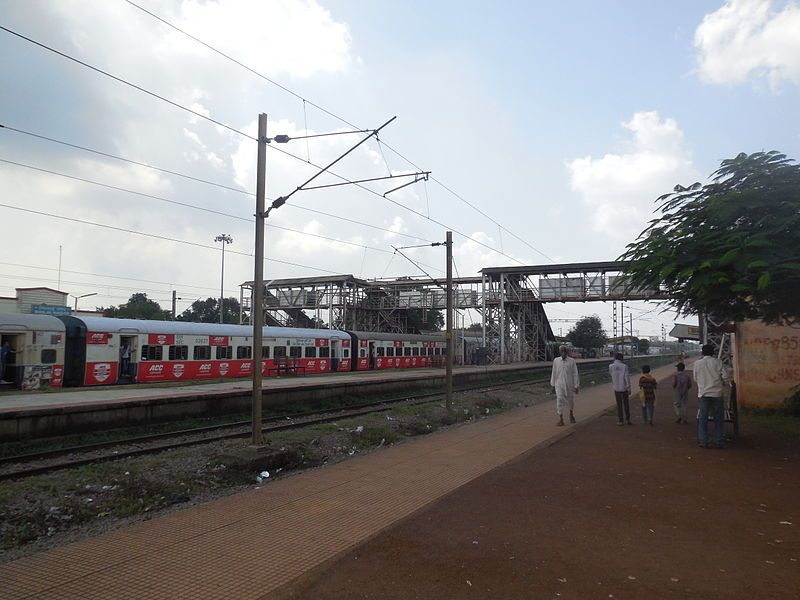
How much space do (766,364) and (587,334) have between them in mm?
70806

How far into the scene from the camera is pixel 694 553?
4742 mm

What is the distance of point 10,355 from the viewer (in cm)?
1919

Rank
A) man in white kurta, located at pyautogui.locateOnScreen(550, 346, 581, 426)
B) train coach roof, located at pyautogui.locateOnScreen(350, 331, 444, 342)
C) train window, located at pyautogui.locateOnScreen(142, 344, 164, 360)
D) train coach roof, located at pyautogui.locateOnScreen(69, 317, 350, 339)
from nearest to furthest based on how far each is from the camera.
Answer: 1. man in white kurta, located at pyautogui.locateOnScreen(550, 346, 581, 426)
2. train coach roof, located at pyautogui.locateOnScreen(69, 317, 350, 339)
3. train window, located at pyautogui.locateOnScreen(142, 344, 164, 360)
4. train coach roof, located at pyautogui.locateOnScreen(350, 331, 444, 342)

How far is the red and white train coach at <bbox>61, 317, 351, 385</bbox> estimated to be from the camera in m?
20.7

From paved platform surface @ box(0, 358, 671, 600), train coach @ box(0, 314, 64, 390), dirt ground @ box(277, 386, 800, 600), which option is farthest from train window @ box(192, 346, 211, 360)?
dirt ground @ box(277, 386, 800, 600)

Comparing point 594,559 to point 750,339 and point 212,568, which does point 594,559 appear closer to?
point 212,568

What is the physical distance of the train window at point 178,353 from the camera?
23.8m

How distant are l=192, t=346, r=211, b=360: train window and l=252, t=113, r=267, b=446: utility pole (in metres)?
16.8

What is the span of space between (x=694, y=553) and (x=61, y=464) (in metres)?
9.81

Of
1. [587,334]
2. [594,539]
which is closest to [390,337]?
[594,539]

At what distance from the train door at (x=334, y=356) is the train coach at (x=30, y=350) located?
54.2 feet

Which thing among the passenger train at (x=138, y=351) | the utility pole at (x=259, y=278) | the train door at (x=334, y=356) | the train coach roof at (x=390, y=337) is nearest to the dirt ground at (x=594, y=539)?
the utility pole at (x=259, y=278)

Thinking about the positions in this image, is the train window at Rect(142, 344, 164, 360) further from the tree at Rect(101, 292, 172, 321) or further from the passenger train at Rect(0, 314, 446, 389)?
the tree at Rect(101, 292, 172, 321)

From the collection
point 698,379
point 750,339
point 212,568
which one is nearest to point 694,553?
point 212,568
